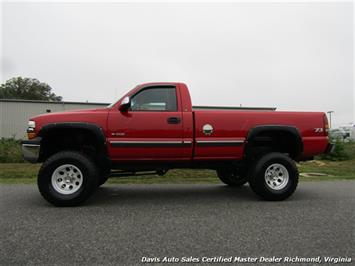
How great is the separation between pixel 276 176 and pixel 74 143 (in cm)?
377

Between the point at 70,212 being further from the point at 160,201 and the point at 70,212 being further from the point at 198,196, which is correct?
the point at 198,196

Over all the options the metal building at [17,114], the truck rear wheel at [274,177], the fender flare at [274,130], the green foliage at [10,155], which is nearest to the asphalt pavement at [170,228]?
the truck rear wheel at [274,177]

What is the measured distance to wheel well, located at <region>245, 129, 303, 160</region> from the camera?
17.6ft

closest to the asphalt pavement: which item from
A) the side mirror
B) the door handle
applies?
the door handle

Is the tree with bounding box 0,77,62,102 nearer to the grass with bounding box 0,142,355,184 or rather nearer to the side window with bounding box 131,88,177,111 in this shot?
the grass with bounding box 0,142,355,184

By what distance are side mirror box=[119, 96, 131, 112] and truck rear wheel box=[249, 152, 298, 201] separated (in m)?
2.49

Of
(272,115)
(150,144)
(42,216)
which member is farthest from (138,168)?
(272,115)

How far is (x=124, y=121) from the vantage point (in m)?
5.02

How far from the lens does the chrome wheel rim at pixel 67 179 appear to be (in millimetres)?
4867

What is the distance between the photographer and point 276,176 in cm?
542

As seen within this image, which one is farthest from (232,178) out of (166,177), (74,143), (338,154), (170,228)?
(338,154)

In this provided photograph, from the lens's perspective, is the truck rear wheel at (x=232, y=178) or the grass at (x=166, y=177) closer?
the truck rear wheel at (x=232, y=178)

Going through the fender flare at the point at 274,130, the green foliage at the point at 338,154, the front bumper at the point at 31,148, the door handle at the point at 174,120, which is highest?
the door handle at the point at 174,120

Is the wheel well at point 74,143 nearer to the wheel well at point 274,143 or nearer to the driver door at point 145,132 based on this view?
the driver door at point 145,132
